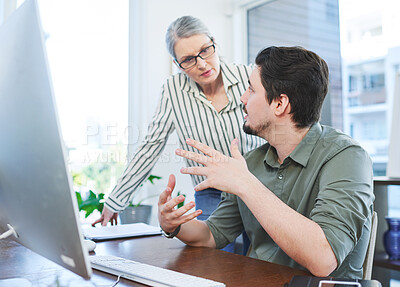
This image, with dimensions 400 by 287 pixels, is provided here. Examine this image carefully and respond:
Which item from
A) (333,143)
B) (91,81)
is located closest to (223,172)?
(333,143)

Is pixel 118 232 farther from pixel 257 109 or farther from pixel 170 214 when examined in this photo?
pixel 257 109

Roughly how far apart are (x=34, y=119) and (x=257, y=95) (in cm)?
98

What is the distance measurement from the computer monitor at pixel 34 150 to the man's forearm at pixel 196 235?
64cm

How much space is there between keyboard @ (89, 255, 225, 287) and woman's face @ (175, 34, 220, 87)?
3.42ft

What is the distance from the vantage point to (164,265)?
3.36ft

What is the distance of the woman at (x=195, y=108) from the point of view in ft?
6.00

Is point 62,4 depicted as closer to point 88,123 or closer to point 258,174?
point 88,123

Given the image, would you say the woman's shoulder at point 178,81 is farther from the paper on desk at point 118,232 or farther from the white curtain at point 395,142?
the white curtain at point 395,142

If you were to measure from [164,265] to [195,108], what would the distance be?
1080mm

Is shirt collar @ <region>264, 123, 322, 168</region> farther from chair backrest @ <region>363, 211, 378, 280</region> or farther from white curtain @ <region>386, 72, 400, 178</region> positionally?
white curtain @ <region>386, 72, 400, 178</region>

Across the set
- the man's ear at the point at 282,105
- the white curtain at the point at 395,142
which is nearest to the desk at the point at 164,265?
the man's ear at the point at 282,105

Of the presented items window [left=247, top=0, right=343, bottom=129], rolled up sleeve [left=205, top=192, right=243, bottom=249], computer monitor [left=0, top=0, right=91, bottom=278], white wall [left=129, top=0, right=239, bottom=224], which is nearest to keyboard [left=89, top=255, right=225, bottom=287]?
computer monitor [left=0, top=0, right=91, bottom=278]

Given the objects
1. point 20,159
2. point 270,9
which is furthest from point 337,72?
point 20,159

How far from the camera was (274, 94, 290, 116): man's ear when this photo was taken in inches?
54.1
